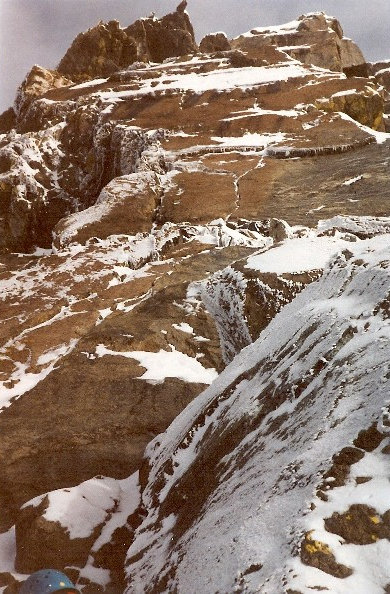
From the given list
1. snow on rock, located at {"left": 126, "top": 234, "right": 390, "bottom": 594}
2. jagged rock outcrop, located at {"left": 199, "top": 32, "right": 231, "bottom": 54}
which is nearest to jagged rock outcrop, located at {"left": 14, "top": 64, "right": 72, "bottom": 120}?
jagged rock outcrop, located at {"left": 199, "top": 32, "right": 231, "bottom": 54}

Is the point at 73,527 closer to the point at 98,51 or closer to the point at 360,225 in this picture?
the point at 360,225

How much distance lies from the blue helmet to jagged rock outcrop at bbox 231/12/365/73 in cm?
8308

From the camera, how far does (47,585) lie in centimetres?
498

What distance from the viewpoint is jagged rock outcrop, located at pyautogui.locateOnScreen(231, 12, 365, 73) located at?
79.8 m

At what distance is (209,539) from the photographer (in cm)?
410

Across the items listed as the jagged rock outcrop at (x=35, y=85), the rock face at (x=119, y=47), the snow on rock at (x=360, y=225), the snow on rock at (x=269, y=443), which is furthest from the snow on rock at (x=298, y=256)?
the rock face at (x=119, y=47)

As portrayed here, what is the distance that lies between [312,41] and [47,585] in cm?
9512

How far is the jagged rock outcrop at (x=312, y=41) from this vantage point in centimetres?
7975

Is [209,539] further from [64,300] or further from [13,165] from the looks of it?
[13,165]

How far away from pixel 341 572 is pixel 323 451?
3.05ft

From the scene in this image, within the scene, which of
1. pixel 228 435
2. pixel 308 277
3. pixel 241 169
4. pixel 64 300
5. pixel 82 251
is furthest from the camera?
pixel 241 169

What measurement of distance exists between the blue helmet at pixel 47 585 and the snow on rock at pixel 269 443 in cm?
Result: 72

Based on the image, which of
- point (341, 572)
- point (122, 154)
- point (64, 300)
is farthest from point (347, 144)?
point (341, 572)

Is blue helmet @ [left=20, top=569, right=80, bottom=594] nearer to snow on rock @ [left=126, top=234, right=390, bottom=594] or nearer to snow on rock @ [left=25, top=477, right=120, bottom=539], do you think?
snow on rock @ [left=126, top=234, right=390, bottom=594]
